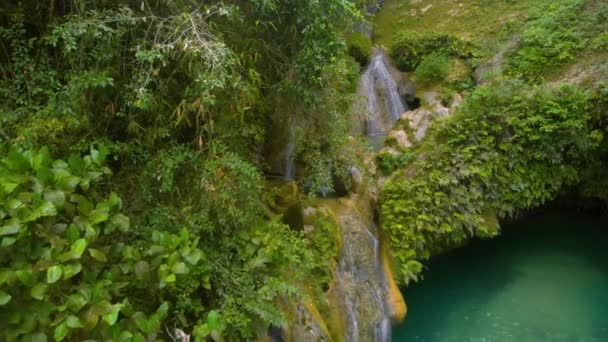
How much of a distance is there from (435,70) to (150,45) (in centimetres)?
606

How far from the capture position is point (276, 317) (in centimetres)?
309

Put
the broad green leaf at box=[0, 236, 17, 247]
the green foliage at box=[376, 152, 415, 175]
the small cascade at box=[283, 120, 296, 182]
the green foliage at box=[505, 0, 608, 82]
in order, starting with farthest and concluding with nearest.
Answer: the green foliage at box=[505, 0, 608, 82]
the green foliage at box=[376, 152, 415, 175]
the small cascade at box=[283, 120, 296, 182]
the broad green leaf at box=[0, 236, 17, 247]

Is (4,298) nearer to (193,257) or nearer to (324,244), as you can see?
(193,257)

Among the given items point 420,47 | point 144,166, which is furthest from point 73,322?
point 420,47

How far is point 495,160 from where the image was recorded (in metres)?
5.91

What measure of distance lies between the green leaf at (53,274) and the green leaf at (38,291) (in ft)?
0.13

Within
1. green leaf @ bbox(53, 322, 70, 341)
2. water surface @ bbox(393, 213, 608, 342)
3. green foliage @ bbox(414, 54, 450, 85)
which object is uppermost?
green foliage @ bbox(414, 54, 450, 85)

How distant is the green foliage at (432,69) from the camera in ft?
26.0

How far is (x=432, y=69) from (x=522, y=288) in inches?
160

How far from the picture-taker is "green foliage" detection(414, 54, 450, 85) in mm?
7930

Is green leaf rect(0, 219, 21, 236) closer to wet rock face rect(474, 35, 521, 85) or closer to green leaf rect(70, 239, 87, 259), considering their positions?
green leaf rect(70, 239, 87, 259)

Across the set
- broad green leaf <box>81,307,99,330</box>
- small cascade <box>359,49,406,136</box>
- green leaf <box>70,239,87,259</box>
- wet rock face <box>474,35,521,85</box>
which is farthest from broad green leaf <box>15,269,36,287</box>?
wet rock face <box>474,35,521,85</box>

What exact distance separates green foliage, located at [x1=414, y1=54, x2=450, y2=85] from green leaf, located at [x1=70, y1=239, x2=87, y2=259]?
706cm

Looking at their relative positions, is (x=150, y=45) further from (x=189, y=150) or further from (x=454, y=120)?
(x=454, y=120)
